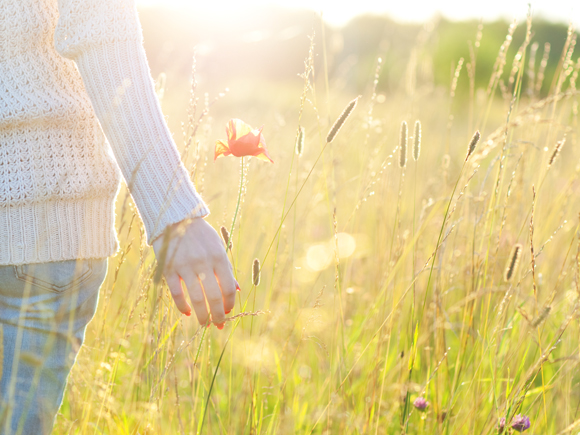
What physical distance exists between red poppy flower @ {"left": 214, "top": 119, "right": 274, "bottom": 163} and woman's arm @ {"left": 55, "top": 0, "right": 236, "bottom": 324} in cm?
18

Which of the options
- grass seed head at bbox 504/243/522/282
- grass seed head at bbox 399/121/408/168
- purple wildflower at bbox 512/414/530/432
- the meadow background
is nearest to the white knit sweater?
the meadow background

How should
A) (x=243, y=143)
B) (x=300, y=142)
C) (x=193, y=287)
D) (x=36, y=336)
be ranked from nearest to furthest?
(x=193, y=287) < (x=36, y=336) < (x=243, y=143) < (x=300, y=142)

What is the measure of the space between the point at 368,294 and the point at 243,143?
986 millimetres

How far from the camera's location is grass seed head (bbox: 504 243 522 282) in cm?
95

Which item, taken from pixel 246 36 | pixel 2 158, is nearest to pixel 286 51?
pixel 246 36

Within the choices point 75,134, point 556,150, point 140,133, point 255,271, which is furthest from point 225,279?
point 556,150

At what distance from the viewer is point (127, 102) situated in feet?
2.43

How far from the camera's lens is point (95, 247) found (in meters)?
0.87

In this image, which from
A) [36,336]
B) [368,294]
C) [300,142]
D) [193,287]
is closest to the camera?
[193,287]

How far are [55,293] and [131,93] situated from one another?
369 millimetres

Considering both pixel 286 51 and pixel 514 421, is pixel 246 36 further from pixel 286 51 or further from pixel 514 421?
pixel 286 51

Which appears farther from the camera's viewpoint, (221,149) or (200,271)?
(221,149)

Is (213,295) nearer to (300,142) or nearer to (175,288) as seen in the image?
(175,288)

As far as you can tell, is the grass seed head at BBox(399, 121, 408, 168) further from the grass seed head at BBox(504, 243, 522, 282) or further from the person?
the person
